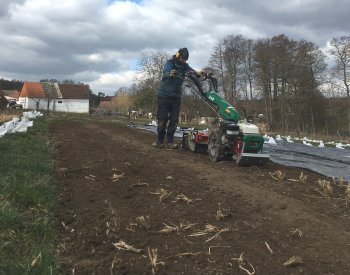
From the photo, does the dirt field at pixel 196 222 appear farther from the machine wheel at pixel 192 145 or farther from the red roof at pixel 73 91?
the red roof at pixel 73 91

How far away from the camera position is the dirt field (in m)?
3.53

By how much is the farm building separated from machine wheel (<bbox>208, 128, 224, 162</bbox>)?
2716 inches

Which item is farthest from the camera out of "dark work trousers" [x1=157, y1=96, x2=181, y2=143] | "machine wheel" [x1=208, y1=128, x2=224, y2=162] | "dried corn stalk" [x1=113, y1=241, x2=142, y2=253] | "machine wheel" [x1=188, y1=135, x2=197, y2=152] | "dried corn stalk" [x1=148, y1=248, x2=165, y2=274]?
"dark work trousers" [x1=157, y1=96, x2=181, y2=143]

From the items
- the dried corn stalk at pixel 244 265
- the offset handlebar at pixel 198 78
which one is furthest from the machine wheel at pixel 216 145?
the dried corn stalk at pixel 244 265

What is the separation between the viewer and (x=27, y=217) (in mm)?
4496

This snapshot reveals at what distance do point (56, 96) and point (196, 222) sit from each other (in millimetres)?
76418

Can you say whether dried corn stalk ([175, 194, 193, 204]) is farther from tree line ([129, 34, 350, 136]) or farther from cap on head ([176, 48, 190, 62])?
tree line ([129, 34, 350, 136])

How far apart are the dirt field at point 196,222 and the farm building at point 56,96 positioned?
7128 centimetres

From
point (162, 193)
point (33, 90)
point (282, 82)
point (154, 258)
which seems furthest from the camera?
point (33, 90)

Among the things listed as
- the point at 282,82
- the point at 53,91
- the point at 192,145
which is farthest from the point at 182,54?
the point at 53,91

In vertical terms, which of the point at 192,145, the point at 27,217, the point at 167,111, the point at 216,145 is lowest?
the point at 27,217

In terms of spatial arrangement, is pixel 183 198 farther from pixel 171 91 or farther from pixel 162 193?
pixel 171 91

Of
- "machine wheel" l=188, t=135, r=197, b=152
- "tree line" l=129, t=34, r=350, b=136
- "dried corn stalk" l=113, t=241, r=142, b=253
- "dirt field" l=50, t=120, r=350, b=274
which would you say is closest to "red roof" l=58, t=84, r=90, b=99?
"tree line" l=129, t=34, r=350, b=136

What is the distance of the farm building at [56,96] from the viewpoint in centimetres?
7594
